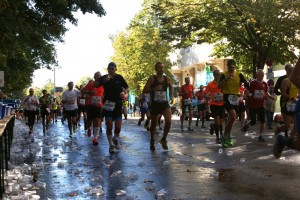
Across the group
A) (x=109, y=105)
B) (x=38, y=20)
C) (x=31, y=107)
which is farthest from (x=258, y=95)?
(x=31, y=107)

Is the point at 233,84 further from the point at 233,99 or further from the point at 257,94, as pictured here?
the point at 257,94

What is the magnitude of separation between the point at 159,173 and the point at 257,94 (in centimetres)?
627

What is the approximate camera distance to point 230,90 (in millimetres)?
11539

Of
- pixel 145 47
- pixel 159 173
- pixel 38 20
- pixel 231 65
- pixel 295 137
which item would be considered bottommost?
pixel 159 173

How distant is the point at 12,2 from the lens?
46.3ft

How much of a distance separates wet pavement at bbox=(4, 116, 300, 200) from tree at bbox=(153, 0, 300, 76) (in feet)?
36.9

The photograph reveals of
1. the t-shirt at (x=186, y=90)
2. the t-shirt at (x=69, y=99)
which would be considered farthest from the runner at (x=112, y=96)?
the t-shirt at (x=186, y=90)

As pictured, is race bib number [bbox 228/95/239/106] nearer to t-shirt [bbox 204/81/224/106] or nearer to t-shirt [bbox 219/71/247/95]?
t-shirt [bbox 219/71/247/95]

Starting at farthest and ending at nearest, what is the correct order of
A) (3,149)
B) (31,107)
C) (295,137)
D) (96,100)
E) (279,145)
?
(31,107)
(96,100)
(3,149)
(279,145)
(295,137)

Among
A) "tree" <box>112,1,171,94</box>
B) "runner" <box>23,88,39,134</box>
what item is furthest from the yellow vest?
"tree" <box>112,1,171,94</box>

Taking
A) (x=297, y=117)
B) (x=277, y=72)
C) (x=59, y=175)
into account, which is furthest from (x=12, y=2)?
(x=277, y=72)

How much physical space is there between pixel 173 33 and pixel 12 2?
12.3m

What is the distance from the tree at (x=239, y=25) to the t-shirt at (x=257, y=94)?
865 centimetres

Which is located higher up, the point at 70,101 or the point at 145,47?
the point at 145,47
